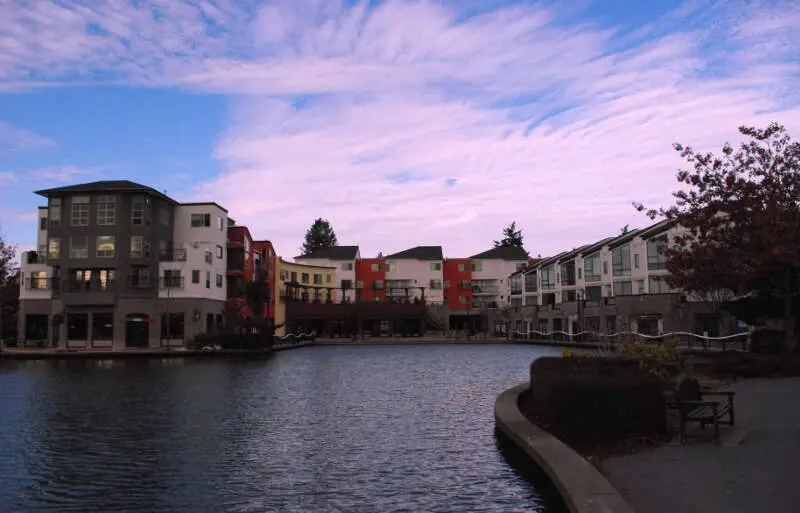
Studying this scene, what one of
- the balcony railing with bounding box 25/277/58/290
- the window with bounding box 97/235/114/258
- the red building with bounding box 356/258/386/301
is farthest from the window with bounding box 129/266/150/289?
the red building with bounding box 356/258/386/301

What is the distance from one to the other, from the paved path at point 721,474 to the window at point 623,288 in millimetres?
57186

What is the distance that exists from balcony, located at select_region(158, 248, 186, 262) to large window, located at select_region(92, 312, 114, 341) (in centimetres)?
664

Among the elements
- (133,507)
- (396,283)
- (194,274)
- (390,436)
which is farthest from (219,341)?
(396,283)

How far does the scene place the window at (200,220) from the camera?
66.2 m

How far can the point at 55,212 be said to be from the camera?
62.0 m

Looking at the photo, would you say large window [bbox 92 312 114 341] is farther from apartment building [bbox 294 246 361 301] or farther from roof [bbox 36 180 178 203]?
apartment building [bbox 294 246 361 301]

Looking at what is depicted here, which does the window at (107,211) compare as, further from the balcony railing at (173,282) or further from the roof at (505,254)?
the roof at (505,254)

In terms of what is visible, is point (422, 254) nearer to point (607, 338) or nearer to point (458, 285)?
point (458, 285)

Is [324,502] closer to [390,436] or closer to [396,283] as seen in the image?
[390,436]

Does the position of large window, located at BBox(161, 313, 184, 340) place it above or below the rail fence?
above

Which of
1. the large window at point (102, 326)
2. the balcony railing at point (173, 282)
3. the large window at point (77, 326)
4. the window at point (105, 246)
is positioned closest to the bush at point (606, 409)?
the balcony railing at point (173, 282)

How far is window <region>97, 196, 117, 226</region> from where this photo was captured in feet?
201

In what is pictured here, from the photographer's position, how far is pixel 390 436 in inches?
578

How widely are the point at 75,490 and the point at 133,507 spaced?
153cm
